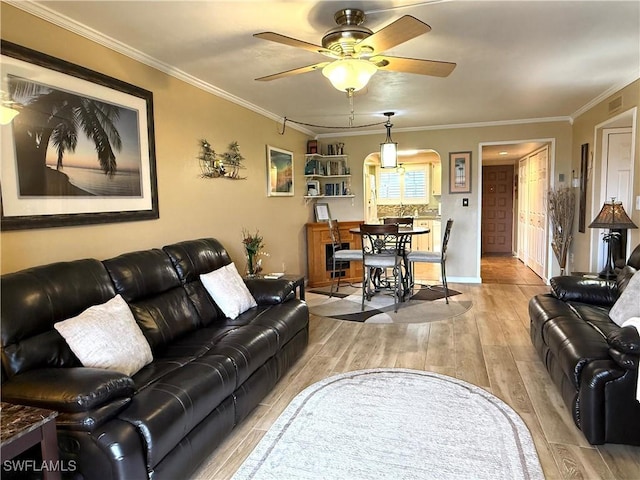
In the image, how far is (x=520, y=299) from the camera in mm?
5203

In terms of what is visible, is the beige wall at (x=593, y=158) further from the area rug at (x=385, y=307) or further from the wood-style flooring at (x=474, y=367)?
the area rug at (x=385, y=307)

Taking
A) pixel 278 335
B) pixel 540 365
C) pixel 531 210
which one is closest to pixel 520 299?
pixel 540 365

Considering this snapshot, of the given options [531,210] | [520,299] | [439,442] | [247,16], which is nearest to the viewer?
[439,442]

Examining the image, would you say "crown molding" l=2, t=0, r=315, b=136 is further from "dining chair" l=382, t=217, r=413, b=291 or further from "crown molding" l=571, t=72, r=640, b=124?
"crown molding" l=571, t=72, r=640, b=124

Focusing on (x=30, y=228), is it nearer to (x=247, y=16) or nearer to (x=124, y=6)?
(x=124, y=6)

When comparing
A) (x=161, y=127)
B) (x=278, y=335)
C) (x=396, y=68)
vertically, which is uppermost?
(x=396, y=68)

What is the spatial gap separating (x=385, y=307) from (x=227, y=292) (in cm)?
238

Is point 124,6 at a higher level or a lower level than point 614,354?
higher

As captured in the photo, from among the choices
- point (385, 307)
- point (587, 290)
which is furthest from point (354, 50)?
point (385, 307)

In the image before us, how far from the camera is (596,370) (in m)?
2.08

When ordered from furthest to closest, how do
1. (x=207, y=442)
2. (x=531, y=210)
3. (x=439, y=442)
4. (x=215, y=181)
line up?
(x=531, y=210), (x=215, y=181), (x=439, y=442), (x=207, y=442)

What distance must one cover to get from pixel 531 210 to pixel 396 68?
5934 mm

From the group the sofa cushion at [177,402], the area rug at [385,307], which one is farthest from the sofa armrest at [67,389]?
the area rug at [385,307]

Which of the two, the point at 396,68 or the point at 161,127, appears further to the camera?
the point at 161,127
